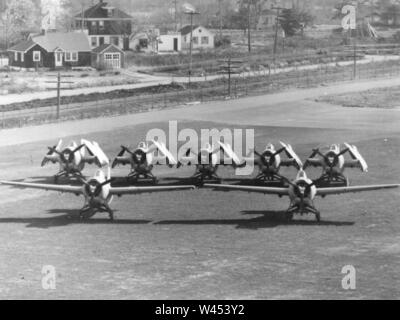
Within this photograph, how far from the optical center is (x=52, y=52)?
13175 centimetres

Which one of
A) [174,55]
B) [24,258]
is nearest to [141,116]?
[174,55]

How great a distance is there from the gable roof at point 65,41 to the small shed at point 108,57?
7.40 feet

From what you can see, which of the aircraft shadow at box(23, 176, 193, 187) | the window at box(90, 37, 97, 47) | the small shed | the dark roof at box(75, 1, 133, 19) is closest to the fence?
the dark roof at box(75, 1, 133, 19)

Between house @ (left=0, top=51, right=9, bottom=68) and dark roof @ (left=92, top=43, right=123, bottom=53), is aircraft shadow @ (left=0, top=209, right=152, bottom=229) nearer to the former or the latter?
dark roof @ (left=92, top=43, right=123, bottom=53)

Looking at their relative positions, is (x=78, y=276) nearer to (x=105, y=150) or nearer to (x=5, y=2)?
(x=105, y=150)

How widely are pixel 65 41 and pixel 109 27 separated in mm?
9613

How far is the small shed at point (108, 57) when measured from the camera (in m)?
124

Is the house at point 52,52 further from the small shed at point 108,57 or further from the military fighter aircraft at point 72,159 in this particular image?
the military fighter aircraft at point 72,159

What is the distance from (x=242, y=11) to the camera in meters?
164

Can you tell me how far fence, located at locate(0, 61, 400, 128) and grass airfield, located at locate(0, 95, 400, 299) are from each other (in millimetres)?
33886

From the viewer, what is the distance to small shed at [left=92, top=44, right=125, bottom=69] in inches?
4870

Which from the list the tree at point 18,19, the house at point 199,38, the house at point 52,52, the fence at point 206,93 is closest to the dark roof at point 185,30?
the house at point 199,38

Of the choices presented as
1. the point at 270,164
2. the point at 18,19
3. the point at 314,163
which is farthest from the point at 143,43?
the point at 314,163
